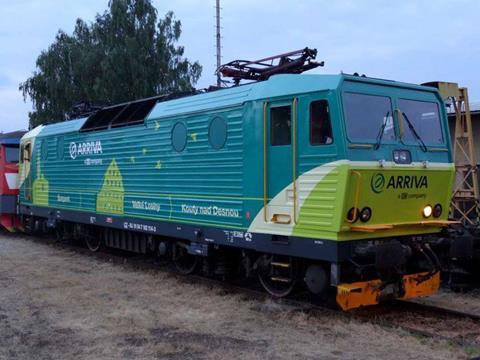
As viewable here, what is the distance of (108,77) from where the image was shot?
3059cm

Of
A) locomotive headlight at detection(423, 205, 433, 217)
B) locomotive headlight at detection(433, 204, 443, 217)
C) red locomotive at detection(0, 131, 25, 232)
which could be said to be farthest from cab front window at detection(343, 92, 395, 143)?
red locomotive at detection(0, 131, 25, 232)

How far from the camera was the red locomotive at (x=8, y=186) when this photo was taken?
54.0 feet

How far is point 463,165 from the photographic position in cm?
1258

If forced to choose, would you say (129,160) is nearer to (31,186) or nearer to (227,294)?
(227,294)

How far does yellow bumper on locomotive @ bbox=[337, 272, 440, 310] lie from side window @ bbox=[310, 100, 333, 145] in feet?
5.72

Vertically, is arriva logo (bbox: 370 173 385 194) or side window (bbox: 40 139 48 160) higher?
side window (bbox: 40 139 48 160)

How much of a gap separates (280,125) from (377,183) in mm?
1486

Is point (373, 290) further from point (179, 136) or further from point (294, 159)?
point (179, 136)

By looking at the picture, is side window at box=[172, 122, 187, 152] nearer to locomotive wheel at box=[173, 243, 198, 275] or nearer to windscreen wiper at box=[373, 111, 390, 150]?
locomotive wheel at box=[173, 243, 198, 275]

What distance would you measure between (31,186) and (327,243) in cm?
1095

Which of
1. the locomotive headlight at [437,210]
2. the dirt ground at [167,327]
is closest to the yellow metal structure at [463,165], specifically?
the locomotive headlight at [437,210]

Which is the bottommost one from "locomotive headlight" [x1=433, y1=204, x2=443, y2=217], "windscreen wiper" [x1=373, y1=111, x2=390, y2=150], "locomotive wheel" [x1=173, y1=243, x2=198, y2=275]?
"locomotive wheel" [x1=173, y1=243, x2=198, y2=275]

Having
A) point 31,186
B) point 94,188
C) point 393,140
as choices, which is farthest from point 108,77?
point 393,140

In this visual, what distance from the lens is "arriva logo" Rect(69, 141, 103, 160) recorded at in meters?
12.0
